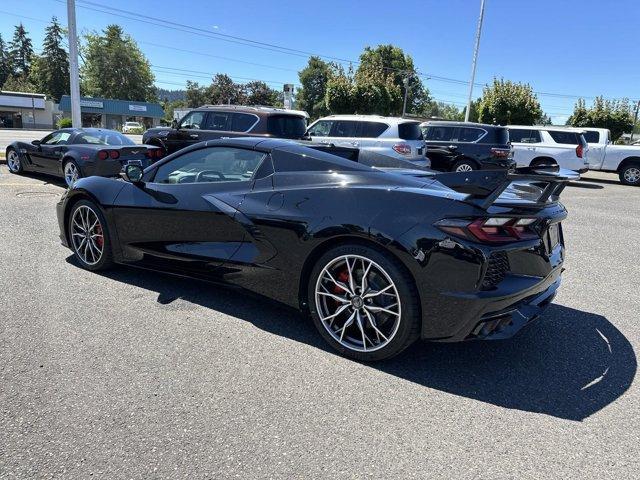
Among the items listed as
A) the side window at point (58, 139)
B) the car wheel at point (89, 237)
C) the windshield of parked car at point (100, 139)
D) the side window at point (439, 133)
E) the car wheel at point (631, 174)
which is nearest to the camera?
the car wheel at point (89, 237)

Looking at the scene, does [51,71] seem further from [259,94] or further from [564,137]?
[564,137]

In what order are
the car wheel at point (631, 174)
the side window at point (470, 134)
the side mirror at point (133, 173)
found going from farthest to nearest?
the car wheel at point (631, 174) → the side window at point (470, 134) → the side mirror at point (133, 173)

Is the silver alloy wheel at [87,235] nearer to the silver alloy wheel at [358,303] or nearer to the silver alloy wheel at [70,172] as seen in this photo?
the silver alloy wheel at [358,303]

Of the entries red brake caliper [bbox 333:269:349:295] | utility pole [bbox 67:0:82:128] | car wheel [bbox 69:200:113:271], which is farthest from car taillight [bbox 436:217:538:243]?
utility pole [bbox 67:0:82:128]

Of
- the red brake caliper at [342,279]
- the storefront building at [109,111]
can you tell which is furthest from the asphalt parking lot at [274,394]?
the storefront building at [109,111]

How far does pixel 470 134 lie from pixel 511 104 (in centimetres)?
1919

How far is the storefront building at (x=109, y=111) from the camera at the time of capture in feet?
206

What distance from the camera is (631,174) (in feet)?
55.1

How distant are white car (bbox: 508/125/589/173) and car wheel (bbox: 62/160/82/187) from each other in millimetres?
12378

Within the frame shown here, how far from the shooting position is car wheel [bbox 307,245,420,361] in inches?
116

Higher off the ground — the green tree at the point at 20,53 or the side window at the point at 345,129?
the green tree at the point at 20,53

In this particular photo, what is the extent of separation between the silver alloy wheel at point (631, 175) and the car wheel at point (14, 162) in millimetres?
18648

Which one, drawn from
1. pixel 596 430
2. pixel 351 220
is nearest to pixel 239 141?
pixel 351 220

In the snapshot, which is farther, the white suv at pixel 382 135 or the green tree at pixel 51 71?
the green tree at pixel 51 71
